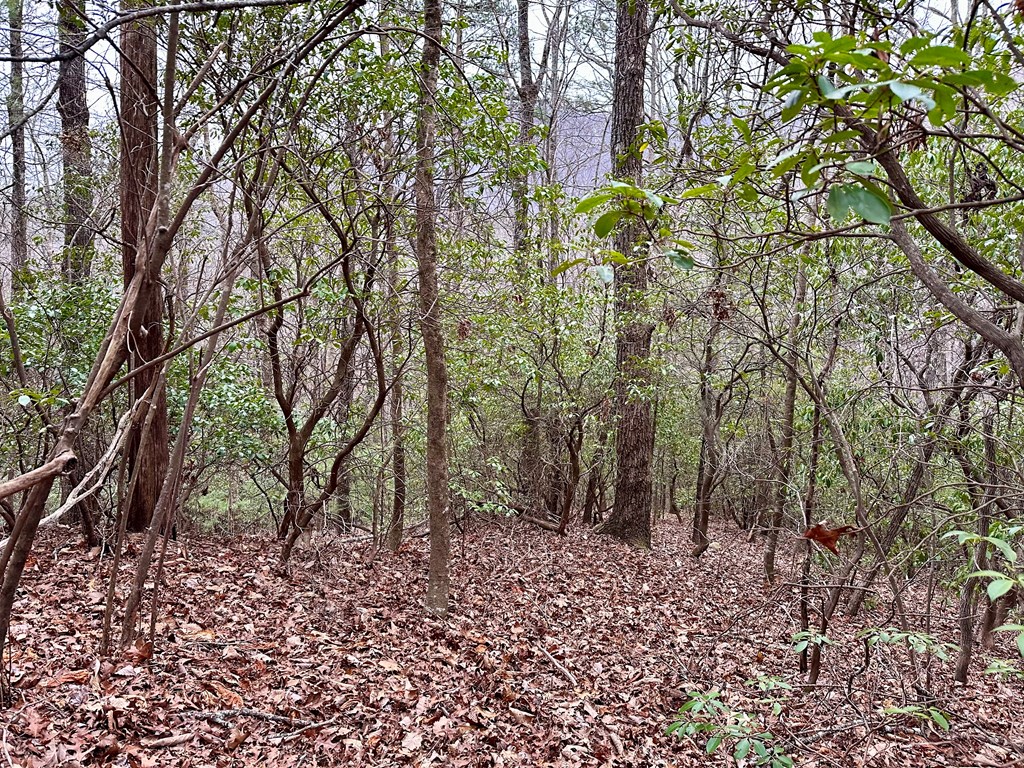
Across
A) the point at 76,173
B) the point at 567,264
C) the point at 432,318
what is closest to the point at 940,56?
the point at 567,264

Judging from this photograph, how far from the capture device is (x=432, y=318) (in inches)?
201

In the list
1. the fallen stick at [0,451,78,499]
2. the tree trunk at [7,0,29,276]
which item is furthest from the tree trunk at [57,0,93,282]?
the fallen stick at [0,451,78,499]

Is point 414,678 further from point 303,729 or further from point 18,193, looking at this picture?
point 18,193

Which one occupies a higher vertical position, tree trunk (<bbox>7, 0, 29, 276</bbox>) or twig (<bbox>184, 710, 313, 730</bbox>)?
tree trunk (<bbox>7, 0, 29, 276</bbox>)

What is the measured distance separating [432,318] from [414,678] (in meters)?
2.68

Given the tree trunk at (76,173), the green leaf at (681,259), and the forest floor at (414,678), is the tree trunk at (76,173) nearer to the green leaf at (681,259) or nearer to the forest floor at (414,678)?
the forest floor at (414,678)

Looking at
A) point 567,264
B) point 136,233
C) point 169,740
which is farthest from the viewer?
point 136,233

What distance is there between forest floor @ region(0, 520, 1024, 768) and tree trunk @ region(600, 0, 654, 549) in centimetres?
241

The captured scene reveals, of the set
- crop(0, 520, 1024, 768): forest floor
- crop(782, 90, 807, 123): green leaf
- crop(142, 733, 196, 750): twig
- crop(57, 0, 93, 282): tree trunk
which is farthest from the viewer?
crop(57, 0, 93, 282): tree trunk

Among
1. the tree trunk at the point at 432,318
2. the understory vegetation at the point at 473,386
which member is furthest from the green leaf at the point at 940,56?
the tree trunk at the point at 432,318

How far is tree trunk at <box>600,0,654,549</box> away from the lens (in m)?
8.75

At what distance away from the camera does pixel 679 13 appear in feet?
12.0

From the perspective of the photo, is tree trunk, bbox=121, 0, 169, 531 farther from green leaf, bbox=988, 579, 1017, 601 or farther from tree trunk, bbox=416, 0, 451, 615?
green leaf, bbox=988, 579, 1017, 601

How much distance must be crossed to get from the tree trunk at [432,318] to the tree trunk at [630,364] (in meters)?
3.88
